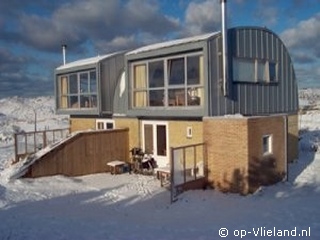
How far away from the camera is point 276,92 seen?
1906 cm

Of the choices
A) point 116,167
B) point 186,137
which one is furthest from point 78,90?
point 186,137

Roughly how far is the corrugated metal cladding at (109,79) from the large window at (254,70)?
23.8ft

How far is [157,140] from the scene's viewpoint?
1886 centimetres

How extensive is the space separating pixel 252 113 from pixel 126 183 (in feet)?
20.3

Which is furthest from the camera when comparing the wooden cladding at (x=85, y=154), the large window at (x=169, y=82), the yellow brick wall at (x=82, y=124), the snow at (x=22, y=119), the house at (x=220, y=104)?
the snow at (x=22, y=119)

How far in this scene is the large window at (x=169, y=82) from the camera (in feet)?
53.2

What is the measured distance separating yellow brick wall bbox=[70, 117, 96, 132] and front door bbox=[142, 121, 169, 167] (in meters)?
5.05

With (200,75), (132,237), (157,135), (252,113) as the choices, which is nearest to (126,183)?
(157,135)

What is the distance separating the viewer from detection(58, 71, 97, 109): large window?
2227 centimetres

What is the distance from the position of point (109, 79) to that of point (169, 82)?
5.54 metres

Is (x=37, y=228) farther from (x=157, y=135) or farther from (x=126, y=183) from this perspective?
(x=157, y=135)

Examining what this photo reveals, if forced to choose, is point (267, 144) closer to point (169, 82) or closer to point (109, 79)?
point (169, 82)

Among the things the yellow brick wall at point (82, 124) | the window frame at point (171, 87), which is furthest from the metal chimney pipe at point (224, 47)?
→ the yellow brick wall at point (82, 124)

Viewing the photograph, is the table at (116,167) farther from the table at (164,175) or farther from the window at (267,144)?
the window at (267,144)
